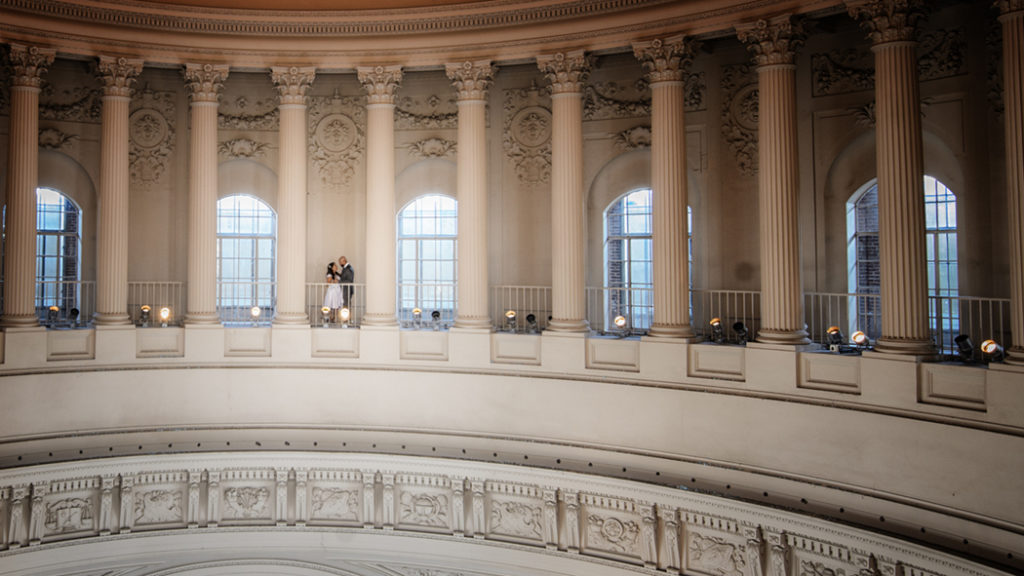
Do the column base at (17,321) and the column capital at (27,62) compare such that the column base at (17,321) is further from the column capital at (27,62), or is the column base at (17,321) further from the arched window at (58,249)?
the column capital at (27,62)

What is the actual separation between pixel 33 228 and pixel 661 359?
12.6 m

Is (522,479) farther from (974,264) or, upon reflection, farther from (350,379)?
(974,264)

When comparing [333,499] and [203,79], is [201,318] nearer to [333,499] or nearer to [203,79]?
[333,499]

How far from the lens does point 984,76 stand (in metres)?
14.2

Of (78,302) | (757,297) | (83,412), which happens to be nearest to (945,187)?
(757,297)

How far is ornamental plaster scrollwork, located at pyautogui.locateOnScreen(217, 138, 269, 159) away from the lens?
20141 millimetres

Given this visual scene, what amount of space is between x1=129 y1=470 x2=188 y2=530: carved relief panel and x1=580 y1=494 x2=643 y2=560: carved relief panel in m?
7.49

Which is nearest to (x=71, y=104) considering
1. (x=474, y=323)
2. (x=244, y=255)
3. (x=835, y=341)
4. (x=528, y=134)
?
(x=244, y=255)

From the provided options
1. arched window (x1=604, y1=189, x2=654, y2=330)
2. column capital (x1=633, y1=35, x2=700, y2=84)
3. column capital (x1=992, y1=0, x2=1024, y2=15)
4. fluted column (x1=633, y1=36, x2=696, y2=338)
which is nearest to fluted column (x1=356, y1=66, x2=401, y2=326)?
arched window (x1=604, y1=189, x2=654, y2=330)

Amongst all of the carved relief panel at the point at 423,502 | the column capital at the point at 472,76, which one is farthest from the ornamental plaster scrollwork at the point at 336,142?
the carved relief panel at the point at 423,502

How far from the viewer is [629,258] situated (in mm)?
18812

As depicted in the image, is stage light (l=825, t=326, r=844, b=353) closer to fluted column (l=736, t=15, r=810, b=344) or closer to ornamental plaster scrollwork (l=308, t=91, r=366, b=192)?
fluted column (l=736, t=15, r=810, b=344)

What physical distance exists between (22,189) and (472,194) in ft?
29.2

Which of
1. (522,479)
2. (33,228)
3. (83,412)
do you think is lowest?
(522,479)
